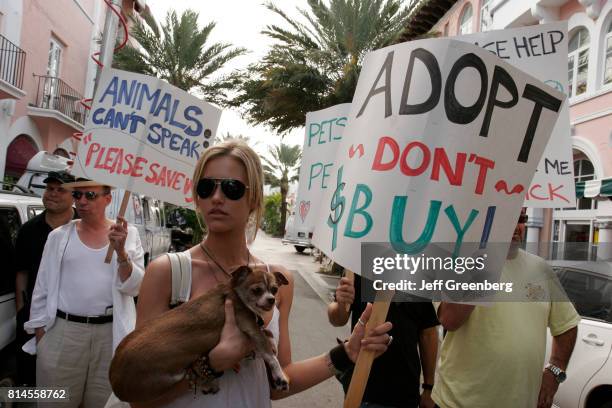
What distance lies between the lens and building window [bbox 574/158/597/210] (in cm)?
1321

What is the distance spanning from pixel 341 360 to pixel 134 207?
826 centimetres

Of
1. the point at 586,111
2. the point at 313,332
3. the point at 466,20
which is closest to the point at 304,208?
the point at 313,332

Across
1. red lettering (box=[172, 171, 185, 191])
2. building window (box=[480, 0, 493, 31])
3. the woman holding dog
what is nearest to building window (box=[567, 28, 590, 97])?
building window (box=[480, 0, 493, 31])

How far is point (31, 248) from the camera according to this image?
3.91 metres

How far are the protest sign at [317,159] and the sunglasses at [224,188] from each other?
8.18 feet

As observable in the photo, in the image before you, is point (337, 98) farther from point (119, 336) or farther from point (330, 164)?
point (119, 336)

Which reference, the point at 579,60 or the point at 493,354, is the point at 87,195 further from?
the point at 579,60

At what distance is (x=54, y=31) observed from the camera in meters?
17.1

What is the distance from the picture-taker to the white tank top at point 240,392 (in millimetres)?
1625

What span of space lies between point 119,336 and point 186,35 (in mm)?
16491

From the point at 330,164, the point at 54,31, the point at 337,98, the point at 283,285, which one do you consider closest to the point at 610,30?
the point at 337,98

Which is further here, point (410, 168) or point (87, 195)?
point (87, 195)

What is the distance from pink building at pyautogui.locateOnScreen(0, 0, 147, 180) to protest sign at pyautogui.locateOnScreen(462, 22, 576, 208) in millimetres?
11391

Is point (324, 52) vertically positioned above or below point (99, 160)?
above
